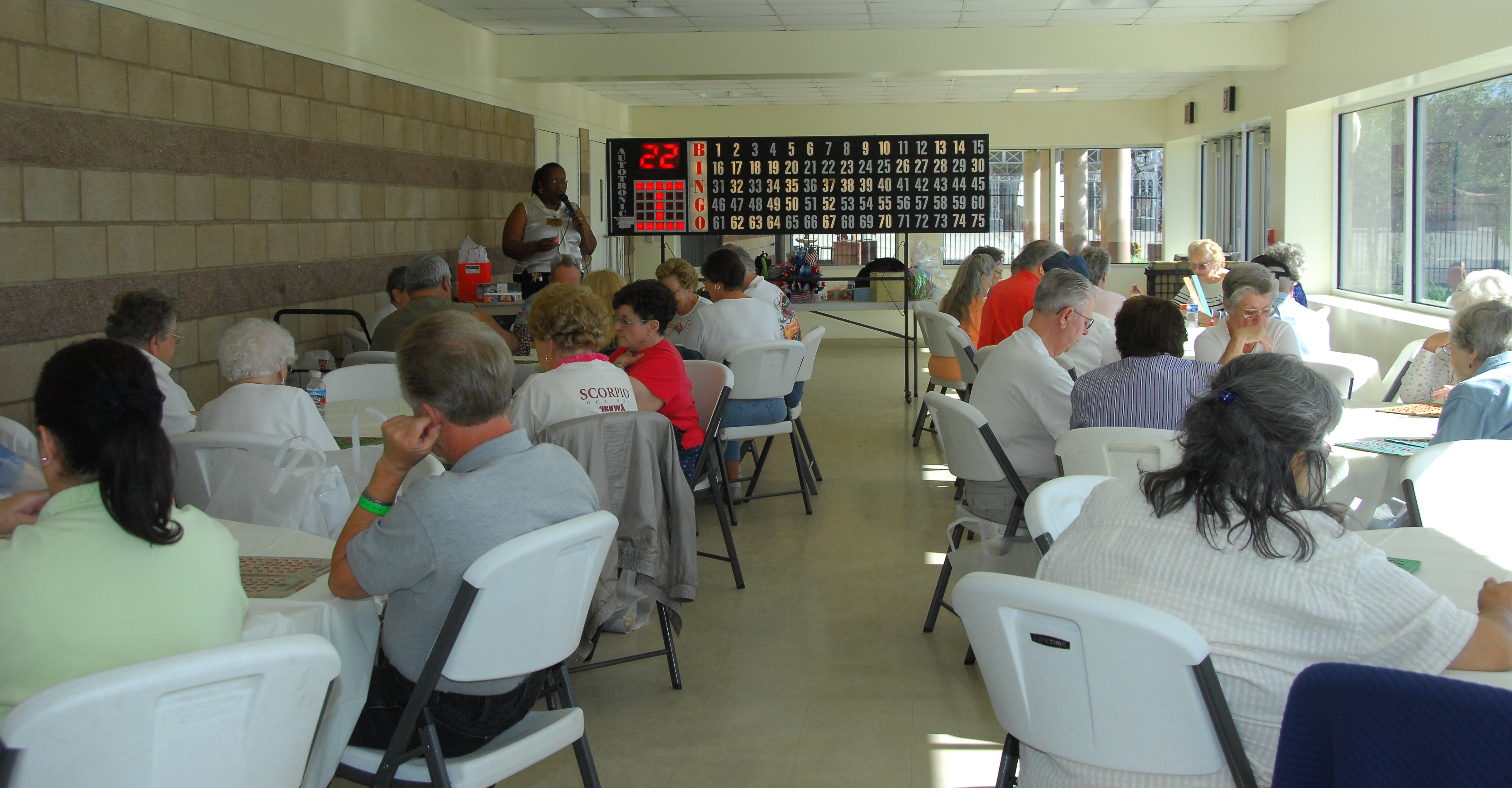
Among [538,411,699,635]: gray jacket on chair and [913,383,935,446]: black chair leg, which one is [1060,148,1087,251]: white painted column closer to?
[913,383,935,446]: black chair leg

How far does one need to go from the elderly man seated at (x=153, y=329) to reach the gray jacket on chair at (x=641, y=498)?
128cm

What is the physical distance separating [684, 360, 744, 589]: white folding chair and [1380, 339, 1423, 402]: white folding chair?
2.42 metres

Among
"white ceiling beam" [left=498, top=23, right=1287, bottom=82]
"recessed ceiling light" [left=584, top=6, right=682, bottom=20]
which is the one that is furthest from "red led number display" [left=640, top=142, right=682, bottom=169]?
"white ceiling beam" [left=498, top=23, right=1287, bottom=82]

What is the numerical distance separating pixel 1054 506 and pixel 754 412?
258cm

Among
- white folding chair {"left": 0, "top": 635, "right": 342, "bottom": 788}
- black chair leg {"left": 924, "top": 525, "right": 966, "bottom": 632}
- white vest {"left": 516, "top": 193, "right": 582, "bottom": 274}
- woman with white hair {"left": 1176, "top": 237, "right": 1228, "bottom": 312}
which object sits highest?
white vest {"left": 516, "top": 193, "right": 582, "bottom": 274}

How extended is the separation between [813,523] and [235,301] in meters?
2.86

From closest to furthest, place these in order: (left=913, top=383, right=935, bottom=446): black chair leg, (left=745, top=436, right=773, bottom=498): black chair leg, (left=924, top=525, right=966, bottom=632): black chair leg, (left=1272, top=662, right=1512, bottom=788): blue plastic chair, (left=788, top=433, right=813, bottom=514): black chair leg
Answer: (left=1272, top=662, right=1512, bottom=788): blue plastic chair → (left=924, top=525, right=966, bottom=632): black chair leg → (left=788, top=433, right=813, bottom=514): black chair leg → (left=745, top=436, right=773, bottom=498): black chair leg → (left=913, top=383, right=935, bottom=446): black chair leg

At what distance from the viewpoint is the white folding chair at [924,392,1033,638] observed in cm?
307

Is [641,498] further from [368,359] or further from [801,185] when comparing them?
[801,185]

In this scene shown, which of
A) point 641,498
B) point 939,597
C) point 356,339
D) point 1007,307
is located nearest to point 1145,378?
point 939,597

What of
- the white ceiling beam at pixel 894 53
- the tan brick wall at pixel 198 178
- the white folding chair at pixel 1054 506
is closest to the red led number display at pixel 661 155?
the white ceiling beam at pixel 894 53

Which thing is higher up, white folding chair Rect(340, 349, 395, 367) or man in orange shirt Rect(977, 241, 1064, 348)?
man in orange shirt Rect(977, 241, 1064, 348)

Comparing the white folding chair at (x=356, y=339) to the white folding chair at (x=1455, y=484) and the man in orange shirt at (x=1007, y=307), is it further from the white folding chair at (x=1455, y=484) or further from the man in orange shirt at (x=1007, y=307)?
the white folding chair at (x=1455, y=484)

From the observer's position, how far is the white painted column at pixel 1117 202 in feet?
43.0
